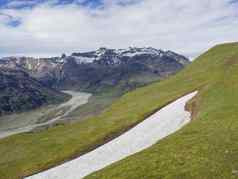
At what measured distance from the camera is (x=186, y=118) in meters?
62.0

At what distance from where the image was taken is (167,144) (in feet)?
121

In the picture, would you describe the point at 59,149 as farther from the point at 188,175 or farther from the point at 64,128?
the point at 188,175

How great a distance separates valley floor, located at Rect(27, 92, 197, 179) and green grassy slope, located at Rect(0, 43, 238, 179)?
4.25 metres

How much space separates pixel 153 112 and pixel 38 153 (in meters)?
27.5

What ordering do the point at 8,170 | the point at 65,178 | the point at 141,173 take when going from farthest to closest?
the point at 8,170 < the point at 65,178 < the point at 141,173

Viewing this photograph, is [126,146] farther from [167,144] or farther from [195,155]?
[195,155]

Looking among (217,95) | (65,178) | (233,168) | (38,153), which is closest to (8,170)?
(38,153)

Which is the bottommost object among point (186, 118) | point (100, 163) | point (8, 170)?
point (8, 170)

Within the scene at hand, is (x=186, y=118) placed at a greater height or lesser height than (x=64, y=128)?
greater

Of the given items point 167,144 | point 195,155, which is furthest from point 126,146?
point 195,155

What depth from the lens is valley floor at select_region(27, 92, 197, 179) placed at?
4894 cm

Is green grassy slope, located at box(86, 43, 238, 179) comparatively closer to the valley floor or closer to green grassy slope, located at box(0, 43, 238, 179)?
green grassy slope, located at box(0, 43, 238, 179)

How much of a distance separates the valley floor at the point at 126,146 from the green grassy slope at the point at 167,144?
4.25m

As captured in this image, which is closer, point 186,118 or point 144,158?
point 144,158
